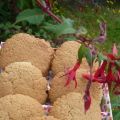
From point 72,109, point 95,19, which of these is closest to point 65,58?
point 72,109

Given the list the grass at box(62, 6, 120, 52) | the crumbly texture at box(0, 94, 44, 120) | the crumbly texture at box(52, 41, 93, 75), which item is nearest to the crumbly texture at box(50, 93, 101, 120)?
the crumbly texture at box(0, 94, 44, 120)

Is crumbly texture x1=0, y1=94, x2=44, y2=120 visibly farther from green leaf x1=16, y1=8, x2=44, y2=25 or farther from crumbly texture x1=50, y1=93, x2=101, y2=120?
green leaf x1=16, y1=8, x2=44, y2=25

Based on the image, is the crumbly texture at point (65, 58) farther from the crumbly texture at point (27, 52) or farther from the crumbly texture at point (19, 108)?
the crumbly texture at point (19, 108)

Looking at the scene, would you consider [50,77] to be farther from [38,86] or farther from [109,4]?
[109,4]

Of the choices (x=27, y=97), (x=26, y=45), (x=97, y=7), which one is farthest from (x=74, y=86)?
(x=97, y=7)

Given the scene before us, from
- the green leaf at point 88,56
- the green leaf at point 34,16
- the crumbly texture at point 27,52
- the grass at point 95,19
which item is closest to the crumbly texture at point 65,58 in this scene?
the crumbly texture at point 27,52

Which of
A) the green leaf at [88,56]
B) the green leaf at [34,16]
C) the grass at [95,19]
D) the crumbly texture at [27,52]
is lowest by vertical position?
the green leaf at [88,56]

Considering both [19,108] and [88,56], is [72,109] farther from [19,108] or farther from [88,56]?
[88,56]
